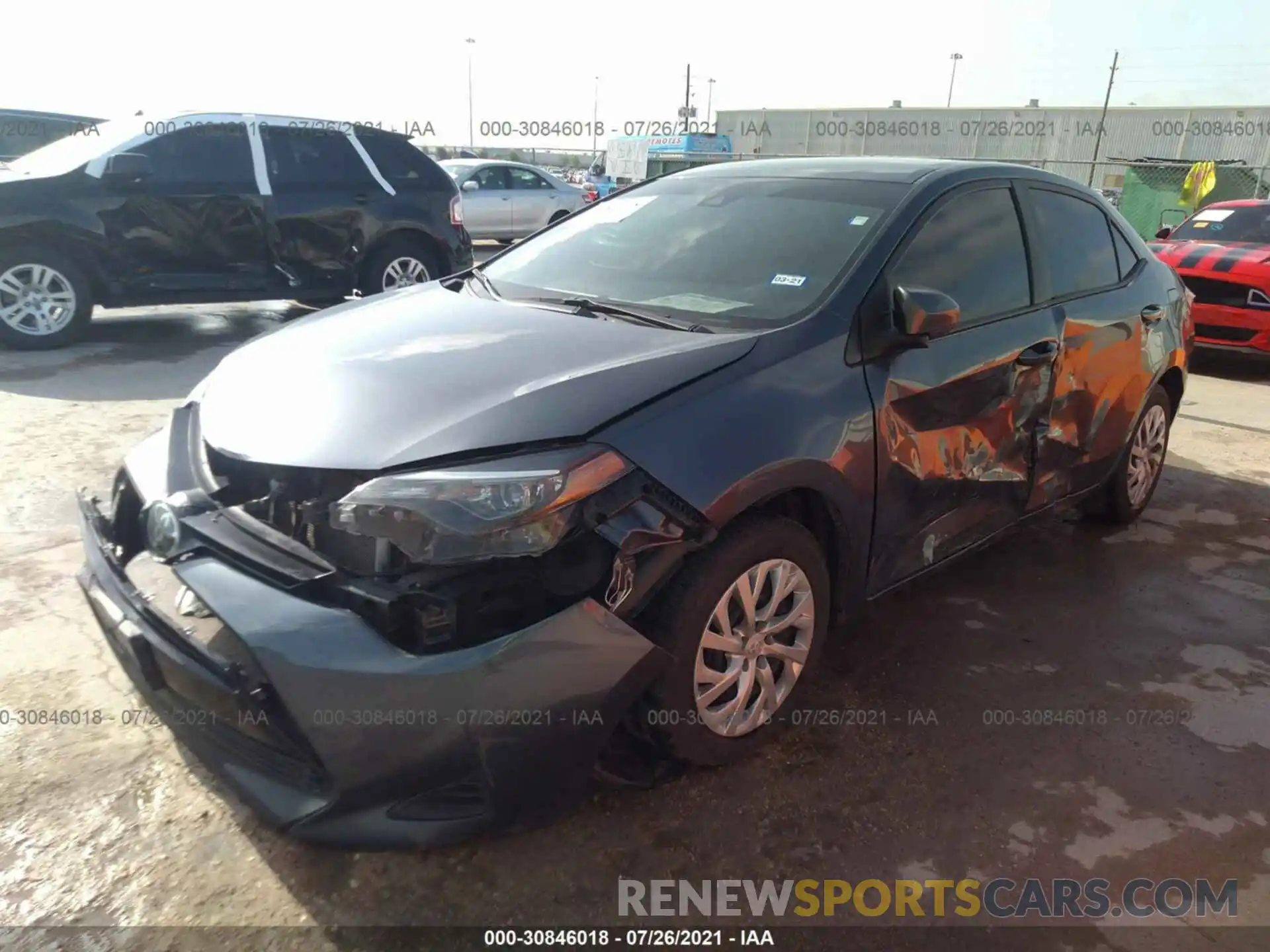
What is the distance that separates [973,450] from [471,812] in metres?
1.97

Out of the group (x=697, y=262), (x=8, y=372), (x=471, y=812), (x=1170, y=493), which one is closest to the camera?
(x=471, y=812)

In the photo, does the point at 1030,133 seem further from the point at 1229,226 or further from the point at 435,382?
the point at 435,382

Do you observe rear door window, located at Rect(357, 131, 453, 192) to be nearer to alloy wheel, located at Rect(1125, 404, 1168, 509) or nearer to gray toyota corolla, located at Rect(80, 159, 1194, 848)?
gray toyota corolla, located at Rect(80, 159, 1194, 848)

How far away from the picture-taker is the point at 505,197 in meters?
14.5

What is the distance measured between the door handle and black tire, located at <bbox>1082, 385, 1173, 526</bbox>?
1036mm

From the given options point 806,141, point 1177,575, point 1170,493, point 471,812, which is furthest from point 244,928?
point 806,141

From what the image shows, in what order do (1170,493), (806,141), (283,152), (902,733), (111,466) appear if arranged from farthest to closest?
(806,141)
(283,152)
(1170,493)
(111,466)
(902,733)

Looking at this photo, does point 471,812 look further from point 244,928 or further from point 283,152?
point 283,152

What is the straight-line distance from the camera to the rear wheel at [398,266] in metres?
7.85

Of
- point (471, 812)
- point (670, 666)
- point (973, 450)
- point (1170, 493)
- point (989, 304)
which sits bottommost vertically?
point (1170, 493)

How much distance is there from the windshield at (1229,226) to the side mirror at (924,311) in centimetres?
785

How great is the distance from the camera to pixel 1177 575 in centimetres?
395

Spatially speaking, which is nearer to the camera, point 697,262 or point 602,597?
Result: point 602,597

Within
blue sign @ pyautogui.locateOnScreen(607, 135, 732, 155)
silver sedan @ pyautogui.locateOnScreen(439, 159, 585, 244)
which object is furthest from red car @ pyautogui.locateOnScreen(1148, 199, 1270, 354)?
blue sign @ pyautogui.locateOnScreen(607, 135, 732, 155)
